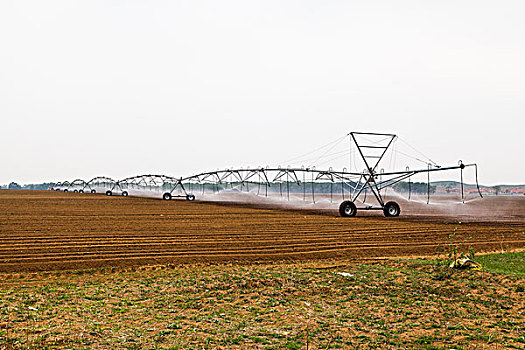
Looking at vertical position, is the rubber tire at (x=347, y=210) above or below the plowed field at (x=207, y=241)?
above

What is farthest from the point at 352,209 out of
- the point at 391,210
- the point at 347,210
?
the point at 391,210

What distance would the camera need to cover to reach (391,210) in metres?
36.8

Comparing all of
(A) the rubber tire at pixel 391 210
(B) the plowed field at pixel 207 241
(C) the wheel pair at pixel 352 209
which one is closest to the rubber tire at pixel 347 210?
(C) the wheel pair at pixel 352 209

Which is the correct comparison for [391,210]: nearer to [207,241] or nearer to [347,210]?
[347,210]

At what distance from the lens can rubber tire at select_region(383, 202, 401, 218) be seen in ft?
120

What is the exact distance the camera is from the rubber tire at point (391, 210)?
3659 centimetres

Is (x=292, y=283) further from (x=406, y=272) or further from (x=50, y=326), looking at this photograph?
(x=50, y=326)

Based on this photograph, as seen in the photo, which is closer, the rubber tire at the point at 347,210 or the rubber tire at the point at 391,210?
the rubber tire at the point at 347,210

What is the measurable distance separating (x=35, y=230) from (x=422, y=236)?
1856 cm

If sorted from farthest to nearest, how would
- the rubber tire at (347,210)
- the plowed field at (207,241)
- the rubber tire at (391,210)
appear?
the rubber tire at (391,210) < the rubber tire at (347,210) < the plowed field at (207,241)

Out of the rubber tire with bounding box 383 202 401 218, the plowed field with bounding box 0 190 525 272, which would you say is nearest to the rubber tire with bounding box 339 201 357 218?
the rubber tire with bounding box 383 202 401 218

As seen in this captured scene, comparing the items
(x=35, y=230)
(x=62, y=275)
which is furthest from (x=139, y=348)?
(x=35, y=230)

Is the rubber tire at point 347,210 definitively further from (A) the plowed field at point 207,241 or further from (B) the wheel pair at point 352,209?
(A) the plowed field at point 207,241

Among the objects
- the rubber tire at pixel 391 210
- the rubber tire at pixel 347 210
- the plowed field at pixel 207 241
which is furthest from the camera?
the rubber tire at pixel 391 210
